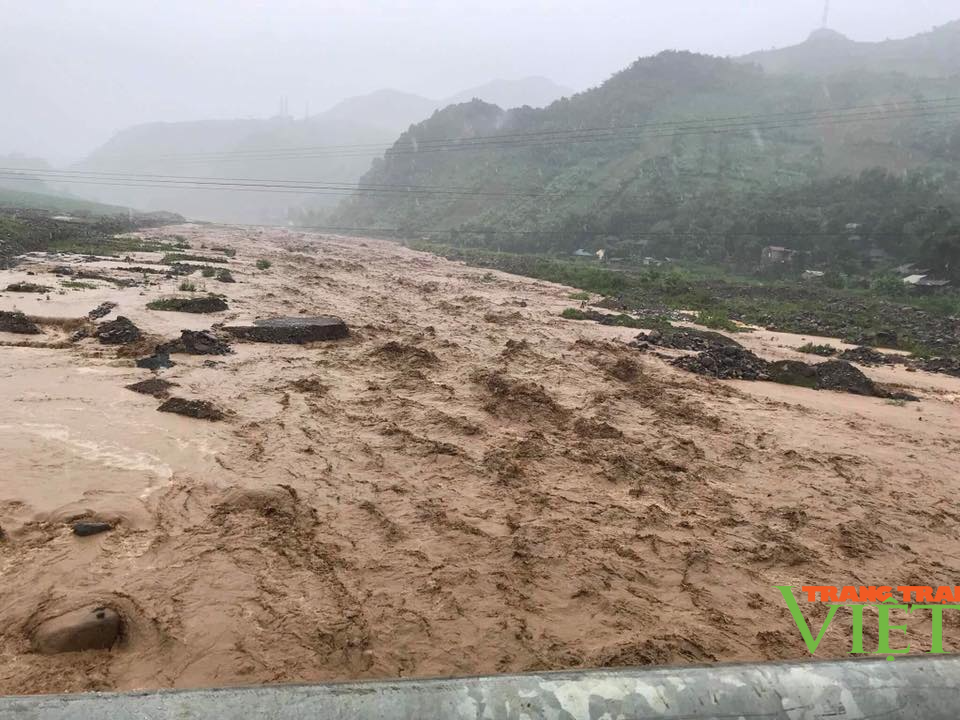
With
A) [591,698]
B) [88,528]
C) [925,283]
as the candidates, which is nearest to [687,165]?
[925,283]

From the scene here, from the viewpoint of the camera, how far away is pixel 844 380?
1109 centimetres

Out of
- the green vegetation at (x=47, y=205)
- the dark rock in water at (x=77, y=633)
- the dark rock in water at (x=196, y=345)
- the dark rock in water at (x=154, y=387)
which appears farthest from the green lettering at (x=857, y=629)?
the green vegetation at (x=47, y=205)

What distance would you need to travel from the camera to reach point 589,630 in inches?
156

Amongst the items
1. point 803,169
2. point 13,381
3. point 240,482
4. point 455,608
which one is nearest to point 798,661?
point 455,608

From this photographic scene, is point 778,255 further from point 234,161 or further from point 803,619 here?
point 234,161

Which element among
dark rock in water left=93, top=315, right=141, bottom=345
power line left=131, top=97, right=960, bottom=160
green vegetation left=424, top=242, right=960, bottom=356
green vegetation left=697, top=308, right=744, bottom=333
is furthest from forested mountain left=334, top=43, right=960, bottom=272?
dark rock in water left=93, top=315, right=141, bottom=345

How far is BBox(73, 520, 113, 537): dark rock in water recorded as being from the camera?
14.8 feet

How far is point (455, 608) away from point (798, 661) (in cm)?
280

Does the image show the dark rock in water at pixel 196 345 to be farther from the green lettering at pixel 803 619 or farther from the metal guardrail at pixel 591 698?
the metal guardrail at pixel 591 698

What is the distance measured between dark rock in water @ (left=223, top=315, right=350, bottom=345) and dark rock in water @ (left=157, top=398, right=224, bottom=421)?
4209mm

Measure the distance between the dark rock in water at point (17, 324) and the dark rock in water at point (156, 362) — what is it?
2970mm

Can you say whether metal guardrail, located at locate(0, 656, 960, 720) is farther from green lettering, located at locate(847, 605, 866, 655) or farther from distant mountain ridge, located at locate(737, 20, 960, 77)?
distant mountain ridge, located at locate(737, 20, 960, 77)

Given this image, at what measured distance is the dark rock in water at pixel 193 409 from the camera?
285 inches

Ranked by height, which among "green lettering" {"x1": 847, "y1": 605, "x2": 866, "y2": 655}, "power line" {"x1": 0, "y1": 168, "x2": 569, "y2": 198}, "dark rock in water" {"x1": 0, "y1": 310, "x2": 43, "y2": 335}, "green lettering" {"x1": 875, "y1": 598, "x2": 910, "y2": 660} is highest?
"power line" {"x1": 0, "y1": 168, "x2": 569, "y2": 198}
